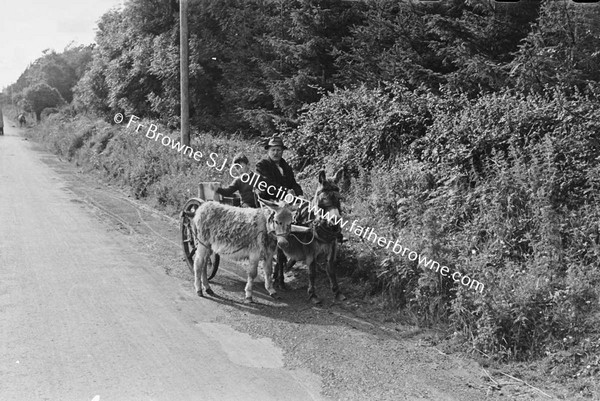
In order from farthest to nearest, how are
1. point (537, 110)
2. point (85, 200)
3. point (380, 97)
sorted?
point (85, 200) → point (380, 97) → point (537, 110)

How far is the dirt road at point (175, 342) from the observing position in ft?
18.6

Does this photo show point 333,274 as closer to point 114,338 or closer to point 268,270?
point 268,270

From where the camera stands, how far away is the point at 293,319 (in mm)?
7781

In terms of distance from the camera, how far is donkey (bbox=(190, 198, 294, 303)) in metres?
8.11

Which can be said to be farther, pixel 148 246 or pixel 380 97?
pixel 380 97

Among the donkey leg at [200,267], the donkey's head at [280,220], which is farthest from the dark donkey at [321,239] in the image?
the donkey leg at [200,267]

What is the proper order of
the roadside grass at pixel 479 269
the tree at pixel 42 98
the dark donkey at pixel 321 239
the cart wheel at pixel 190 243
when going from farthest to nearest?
1. the tree at pixel 42 98
2. the cart wheel at pixel 190 243
3. the dark donkey at pixel 321 239
4. the roadside grass at pixel 479 269

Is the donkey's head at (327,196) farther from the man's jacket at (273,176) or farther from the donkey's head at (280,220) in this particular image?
the man's jacket at (273,176)

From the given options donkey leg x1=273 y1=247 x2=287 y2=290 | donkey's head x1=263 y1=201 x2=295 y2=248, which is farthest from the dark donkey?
donkey leg x1=273 y1=247 x2=287 y2=290

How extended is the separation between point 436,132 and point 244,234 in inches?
183

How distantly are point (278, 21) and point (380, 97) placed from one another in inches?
331

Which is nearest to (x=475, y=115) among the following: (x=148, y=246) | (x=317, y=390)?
(x=317, y=390)

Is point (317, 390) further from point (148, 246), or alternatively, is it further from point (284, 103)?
point (284, 103)

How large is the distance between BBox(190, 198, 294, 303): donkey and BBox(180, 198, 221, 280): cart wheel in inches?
30.9
